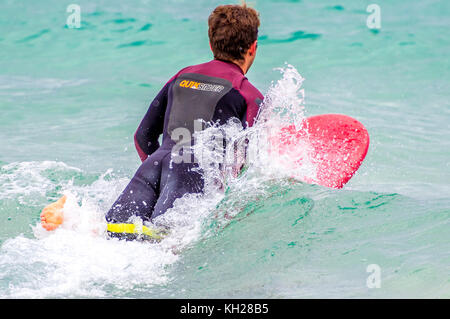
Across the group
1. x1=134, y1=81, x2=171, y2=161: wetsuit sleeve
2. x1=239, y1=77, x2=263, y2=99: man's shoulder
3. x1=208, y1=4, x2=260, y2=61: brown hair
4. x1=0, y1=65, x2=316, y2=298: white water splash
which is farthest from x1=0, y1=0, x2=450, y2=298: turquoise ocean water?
x1=134, y1=81, x2=171, y2=161: wetsuit sleeve

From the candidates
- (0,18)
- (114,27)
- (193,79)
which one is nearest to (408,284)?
(193,79)

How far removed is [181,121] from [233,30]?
2.03 feet

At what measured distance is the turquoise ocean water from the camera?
3.23 m

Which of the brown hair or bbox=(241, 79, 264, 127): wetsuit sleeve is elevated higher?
the brown hair

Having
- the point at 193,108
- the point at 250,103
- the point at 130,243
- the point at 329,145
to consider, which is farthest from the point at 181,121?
the point at 329,145

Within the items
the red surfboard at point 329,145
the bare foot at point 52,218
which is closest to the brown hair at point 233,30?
the red surfboard at point 329,145

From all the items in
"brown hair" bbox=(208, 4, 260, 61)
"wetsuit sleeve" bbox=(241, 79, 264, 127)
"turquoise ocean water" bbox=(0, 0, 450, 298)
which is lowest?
"turquoise ocean water" bbox=(0, 0, 450, 298)

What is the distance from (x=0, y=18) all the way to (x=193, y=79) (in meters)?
8.96

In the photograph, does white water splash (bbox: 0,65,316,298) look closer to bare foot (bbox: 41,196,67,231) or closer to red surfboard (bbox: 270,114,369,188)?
bare foot (bbox: 41,196,67,231)

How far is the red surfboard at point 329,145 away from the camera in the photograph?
422 centimetres

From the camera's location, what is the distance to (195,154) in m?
3.55

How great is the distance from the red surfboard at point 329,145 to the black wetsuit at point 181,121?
0.65 meters

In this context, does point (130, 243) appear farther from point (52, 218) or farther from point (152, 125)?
point (152, 125)

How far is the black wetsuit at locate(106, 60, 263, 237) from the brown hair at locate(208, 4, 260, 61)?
8 cm
